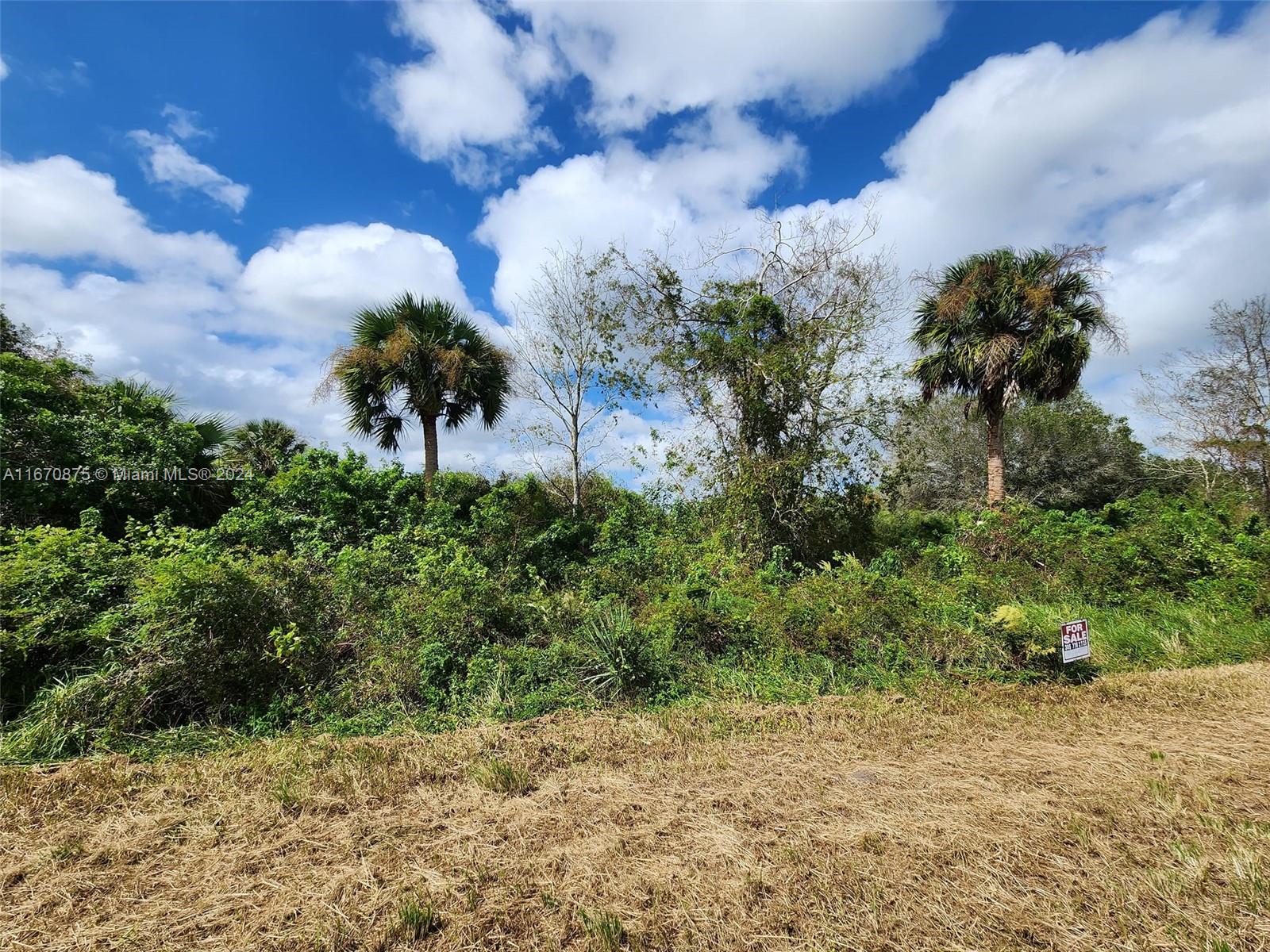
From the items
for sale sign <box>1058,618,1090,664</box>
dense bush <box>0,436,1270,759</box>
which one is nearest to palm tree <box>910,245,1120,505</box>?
dense bush <box>0,436,1270,759</box>

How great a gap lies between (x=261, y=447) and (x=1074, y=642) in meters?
15.8

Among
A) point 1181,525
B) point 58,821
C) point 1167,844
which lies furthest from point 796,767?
point 1181,525

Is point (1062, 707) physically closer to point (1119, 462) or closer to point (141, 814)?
point (141, 814)

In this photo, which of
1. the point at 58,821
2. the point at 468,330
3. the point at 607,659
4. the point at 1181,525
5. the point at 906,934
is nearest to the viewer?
the point at 906,934

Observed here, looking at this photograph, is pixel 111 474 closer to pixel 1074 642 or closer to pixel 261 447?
pixel 261 447

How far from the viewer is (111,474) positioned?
8.51 meters

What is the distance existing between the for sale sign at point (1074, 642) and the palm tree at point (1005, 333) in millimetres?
8588

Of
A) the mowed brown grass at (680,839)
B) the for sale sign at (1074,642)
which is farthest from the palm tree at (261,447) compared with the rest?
the for sale sign at (1074,642)

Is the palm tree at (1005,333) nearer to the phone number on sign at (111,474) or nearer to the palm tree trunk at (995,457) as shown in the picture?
the palm tree trunk at (995,457)

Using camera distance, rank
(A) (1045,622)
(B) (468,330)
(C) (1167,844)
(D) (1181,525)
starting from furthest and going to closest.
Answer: (B) (468,330)
(D) (1181,525)
(A) (1045,622)
(C) (1167,844)

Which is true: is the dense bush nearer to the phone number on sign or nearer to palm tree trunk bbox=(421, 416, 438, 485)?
the phone number on sign

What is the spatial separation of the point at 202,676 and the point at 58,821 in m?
1.88

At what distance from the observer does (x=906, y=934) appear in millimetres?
2027

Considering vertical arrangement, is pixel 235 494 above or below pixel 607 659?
above
